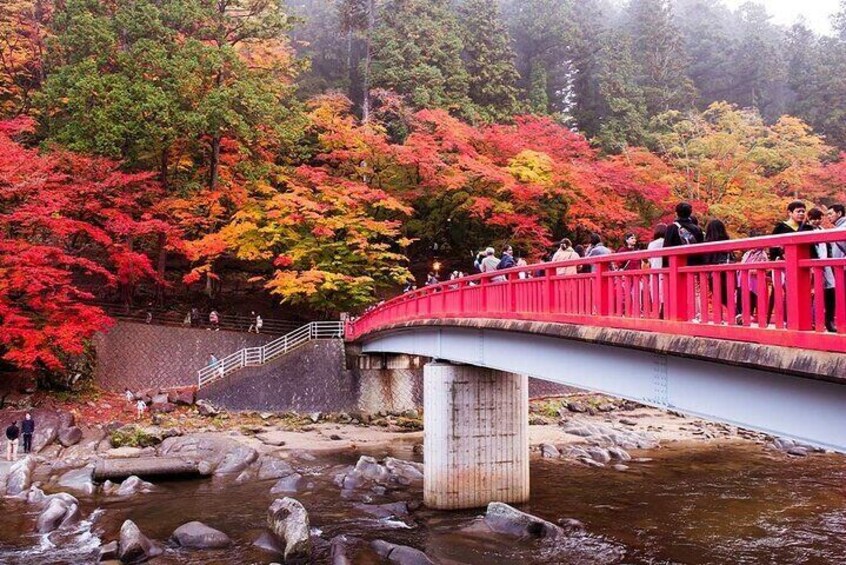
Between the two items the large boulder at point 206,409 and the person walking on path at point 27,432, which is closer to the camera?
the person walking on path at point 27,432

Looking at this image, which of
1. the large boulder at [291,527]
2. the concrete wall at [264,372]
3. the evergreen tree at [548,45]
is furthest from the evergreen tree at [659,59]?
the large boulder at [291,527]

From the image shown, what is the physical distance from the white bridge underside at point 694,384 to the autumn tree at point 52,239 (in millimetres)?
14111

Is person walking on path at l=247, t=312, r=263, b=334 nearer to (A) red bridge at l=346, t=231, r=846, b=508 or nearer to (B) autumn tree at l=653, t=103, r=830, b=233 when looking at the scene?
(A) red bridge at l=346, t=231, r=846, b=508

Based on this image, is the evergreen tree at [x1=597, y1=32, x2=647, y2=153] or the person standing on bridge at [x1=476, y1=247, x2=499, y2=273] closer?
the person standing on bridge at [x1=476, y1=247, x2=499, y2=273]

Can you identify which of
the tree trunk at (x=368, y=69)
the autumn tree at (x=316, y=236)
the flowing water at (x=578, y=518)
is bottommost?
the flowing water at (x=578, y=518)

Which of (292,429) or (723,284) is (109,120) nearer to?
(292,429)

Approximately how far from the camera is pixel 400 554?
38.0 ft

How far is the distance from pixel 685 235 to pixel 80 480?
14.8 m

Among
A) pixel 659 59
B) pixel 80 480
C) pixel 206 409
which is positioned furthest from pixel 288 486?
pixel 659 59

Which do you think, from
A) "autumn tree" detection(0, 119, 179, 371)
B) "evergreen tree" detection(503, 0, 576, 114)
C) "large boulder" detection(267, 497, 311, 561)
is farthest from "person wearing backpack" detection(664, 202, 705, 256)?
"evergreen tree" detection(503, 0, 576, 114)

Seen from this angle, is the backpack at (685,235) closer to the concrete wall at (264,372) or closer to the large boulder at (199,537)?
the large boulder at (199,537)

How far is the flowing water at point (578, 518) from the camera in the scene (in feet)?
38.9

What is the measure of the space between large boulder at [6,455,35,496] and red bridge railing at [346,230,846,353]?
11.7 metres

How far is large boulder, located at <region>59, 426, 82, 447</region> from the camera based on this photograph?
1889 centimetres
